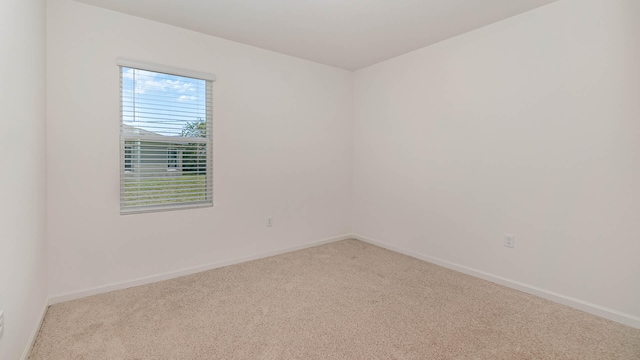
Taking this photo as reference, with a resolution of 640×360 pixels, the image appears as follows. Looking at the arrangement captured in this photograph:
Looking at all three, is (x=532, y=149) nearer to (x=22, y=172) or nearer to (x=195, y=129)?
(x=195, y=129)

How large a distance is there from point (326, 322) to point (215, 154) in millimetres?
2022

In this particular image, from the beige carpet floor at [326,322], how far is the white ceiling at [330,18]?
8.03 feet

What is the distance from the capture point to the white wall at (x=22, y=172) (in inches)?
56.4

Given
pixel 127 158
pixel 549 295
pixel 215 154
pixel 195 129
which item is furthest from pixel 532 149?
pixel 127 158

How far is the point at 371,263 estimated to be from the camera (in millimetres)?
3357

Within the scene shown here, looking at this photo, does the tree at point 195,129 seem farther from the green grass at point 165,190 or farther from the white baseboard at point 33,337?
the white baseboard at point 33,337

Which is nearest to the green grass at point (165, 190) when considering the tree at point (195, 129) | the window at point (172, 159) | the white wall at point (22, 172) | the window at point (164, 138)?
the window at point (164, 138)

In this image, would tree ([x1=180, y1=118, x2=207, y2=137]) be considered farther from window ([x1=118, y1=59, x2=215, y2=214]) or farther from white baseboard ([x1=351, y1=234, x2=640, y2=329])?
white baseboard ([x1=351, y1=234, x2=640, y2=329])

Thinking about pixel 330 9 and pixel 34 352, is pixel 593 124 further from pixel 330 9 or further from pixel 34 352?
pixel 34 352

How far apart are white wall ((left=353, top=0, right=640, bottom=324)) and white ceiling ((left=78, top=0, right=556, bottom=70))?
269mm

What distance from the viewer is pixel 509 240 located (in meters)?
2.77

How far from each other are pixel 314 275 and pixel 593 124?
8.74ft

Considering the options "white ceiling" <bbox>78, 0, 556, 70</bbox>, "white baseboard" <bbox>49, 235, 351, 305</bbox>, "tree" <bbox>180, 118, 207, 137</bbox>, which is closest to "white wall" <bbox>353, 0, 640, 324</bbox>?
"white ceiling" <bbox>78, 0, 556, 70</bbox>

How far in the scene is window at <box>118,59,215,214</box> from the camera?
270 cm
